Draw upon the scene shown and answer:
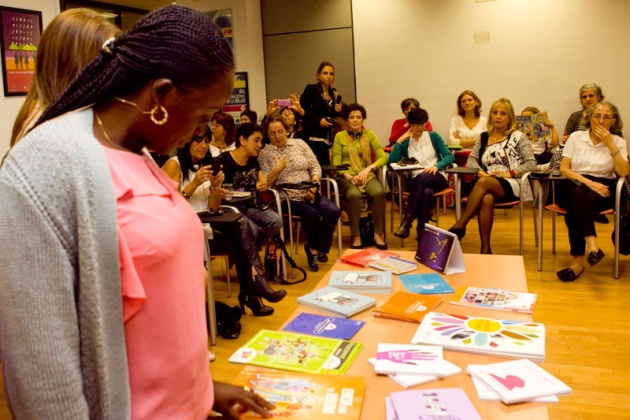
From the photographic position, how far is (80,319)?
29.9 inches

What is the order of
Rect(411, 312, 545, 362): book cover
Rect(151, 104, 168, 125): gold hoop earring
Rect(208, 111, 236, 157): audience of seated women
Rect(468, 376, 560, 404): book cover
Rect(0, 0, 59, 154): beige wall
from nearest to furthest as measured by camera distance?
1. Rect(151, 104, 168, 125): gold hoop earring
2. Rect(468, 376, 560, 404): book cover
3. Rect(411, 312, 545, 362): book cover
4. Rect(0, 0, 59, 154): beige wall
5. Rect(208, 111, 236, 157): audience of seated women

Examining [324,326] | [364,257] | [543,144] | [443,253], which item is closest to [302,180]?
[364,257]

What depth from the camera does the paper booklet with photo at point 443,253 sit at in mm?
2359

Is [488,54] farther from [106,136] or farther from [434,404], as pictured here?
[106,136]

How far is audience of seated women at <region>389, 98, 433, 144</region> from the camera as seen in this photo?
6422 mm

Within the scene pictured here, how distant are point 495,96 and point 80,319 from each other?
6.65 metres

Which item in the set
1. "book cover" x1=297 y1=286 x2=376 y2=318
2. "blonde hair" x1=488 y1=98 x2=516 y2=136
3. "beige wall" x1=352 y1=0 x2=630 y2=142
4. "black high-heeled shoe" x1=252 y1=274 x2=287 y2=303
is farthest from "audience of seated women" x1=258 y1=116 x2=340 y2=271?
"beige wall" x1=352 y1=0 x2=630 y2=142

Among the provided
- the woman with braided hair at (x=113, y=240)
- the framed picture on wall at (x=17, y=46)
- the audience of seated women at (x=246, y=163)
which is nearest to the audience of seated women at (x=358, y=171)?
the audience of seated women at (x=246, y=163)

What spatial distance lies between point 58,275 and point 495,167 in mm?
4255

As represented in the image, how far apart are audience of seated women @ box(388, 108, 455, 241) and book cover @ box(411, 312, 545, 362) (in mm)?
2952

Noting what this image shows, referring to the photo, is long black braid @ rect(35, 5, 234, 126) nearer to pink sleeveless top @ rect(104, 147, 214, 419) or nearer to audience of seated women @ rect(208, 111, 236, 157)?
pink sleeveless top @ rect(104, 147, 214, 419)

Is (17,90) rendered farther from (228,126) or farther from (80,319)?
(80,319)

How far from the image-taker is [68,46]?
47.4 inches

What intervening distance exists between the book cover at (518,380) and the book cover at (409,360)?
0.29 feet
